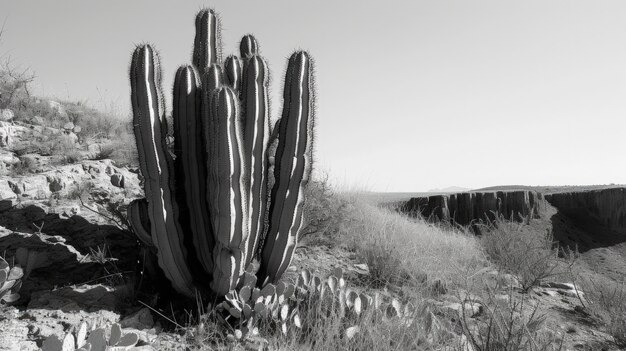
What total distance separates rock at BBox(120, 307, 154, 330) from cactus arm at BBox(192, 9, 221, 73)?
2.06 meters

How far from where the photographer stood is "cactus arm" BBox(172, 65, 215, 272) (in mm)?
3512

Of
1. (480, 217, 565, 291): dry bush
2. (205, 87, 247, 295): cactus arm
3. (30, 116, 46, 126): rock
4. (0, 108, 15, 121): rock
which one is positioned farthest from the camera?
(30, 116, 46, 126): rock

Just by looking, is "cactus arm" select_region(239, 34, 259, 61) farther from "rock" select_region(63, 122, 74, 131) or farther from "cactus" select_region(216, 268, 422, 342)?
"rock" select_region(63, 122, 74, 131)

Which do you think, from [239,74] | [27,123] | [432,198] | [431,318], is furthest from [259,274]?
[432,198]

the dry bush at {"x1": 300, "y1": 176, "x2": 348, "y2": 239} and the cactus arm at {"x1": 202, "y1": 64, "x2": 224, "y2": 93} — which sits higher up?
the cactus arm at {"x1": 202, "y1": 64, "x2": 224, "y2": 93}

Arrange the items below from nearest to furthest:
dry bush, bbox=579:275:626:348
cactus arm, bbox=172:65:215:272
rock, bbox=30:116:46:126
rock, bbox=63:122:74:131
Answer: cactus arm, bbox=172:65:215:272 < dry bush, bbox=579:275:626:348 < rock, bbox=30:116:46:126 < rock, bbox=63:122:74:131

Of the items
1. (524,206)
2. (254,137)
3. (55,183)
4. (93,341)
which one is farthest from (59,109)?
(524,206)

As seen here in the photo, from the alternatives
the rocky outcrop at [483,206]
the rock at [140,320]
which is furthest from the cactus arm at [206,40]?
the rocky outcrop at [483,206]

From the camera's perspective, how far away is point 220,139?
122 inches

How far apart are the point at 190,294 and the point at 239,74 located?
5.62 ft

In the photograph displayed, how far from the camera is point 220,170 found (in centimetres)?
311

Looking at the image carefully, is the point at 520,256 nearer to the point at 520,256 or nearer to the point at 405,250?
the point at 520,256

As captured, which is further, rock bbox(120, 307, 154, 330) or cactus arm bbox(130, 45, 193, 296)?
cactus arm bbox(130, 45, 193, 296)

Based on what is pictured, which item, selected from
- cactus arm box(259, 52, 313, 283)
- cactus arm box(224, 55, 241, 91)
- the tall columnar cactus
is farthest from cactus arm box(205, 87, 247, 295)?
cactus arm box(224, 55, 241, 91)
